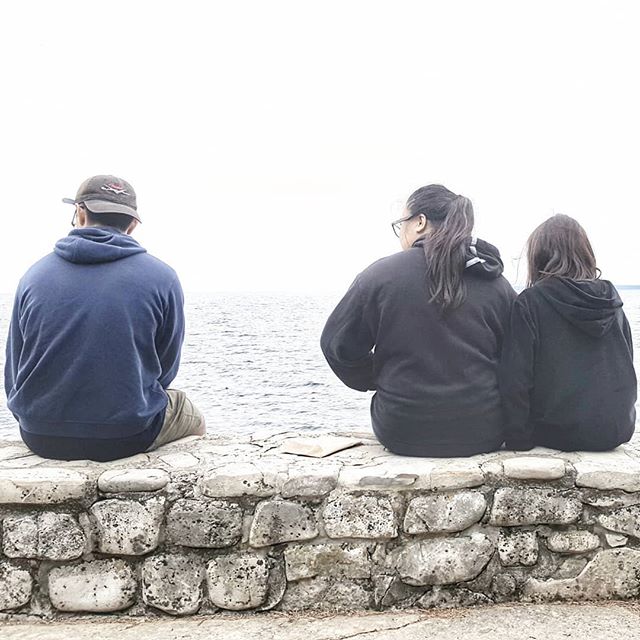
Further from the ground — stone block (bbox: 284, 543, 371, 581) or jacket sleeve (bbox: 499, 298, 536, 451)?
jacket sleeve (bbox: 499, 298, 536, 451)

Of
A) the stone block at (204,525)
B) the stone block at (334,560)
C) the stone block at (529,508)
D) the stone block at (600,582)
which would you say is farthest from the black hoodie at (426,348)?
the stone block at (204,525)

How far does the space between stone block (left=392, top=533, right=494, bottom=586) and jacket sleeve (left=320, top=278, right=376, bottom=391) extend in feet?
2.41

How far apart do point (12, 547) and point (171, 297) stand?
1194mm

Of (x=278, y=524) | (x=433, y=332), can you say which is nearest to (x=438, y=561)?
(x=278, y=524)

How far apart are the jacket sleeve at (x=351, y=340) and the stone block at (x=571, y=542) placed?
99 cm

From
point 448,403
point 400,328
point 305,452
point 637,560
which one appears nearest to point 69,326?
point 305,452

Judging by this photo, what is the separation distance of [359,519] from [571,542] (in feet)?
2.92

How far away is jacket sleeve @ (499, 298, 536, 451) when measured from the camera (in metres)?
3.09

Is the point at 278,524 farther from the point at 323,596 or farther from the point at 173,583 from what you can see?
the point at 173,583

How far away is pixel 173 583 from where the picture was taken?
289 cm

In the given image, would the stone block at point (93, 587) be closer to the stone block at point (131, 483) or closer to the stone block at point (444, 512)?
the stone block at point (131, 483)

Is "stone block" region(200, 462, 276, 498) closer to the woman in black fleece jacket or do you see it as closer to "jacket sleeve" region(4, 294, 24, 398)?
the woman in black fleece jacket

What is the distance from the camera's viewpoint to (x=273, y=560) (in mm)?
2906

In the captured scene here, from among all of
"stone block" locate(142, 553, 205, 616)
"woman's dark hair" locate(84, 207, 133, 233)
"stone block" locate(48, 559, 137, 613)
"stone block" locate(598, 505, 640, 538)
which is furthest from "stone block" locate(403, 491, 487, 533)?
"woman's dark hair" locate(84, 207, 133, 233)
